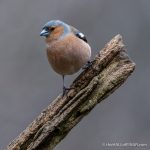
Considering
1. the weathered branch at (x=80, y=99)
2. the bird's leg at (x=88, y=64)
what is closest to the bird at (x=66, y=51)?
the bird's leg at (x=88, y=64)

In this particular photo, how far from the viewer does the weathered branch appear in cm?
789

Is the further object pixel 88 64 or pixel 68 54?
pixel 68 54

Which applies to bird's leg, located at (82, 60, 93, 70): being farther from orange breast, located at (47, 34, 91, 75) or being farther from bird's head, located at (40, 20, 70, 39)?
bird's head, located at (40, 20, 70, 39)

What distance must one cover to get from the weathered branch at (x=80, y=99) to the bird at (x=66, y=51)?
322 mm

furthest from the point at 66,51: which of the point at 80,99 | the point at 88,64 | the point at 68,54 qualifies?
the point at 80,99

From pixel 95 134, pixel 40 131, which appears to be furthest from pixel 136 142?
pixel 40 131

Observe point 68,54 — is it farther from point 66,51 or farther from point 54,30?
point 54,30

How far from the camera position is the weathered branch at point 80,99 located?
789cm

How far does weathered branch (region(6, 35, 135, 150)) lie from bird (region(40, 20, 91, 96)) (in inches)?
12.7

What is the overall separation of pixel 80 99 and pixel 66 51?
1.06 m

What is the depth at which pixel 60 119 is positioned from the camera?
7887 mm

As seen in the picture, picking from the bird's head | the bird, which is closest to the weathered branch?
the bird

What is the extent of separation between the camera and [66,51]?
8.88m

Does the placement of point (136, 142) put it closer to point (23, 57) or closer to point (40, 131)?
point (23, 57)
